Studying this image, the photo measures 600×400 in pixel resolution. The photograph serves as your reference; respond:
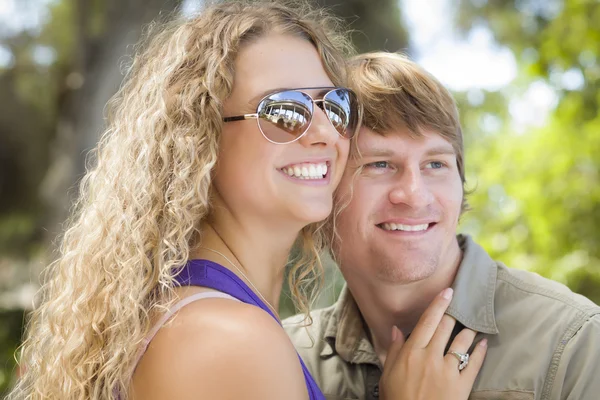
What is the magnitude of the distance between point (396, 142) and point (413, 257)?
42 centimetres

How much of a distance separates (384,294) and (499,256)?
16.1 feet

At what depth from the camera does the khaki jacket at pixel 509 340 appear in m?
2.24

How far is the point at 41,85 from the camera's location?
14227 millimetres

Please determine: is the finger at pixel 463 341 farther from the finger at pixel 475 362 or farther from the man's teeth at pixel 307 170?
the man's teeth at pixel 307 170

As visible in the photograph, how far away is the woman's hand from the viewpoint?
231 centimetres

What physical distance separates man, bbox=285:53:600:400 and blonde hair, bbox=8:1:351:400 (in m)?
0.39

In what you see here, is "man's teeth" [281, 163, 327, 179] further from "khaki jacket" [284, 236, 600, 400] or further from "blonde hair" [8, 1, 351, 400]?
"khaki jacket" [284, 236, 600, 400]

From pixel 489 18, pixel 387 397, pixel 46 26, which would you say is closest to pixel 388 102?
pixel 387 397

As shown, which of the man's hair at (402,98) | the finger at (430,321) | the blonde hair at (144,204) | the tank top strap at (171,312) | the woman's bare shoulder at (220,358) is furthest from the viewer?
the man's hair at (402,98)

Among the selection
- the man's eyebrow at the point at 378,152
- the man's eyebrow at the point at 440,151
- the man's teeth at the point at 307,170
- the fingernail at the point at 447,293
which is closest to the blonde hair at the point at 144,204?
the man's teeth at the point at 307,170

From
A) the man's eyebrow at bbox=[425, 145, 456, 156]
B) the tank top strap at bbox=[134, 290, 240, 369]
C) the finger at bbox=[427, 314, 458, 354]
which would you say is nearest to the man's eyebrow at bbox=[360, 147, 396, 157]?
the man's eyebrow at bbox=[425, 145, 456, 156]

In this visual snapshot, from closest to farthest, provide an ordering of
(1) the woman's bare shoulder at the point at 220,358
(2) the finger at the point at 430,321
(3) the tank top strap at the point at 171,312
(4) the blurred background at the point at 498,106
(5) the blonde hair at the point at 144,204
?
(1) the woman's bare shoulder at the point at 220,358
(3) the tank top strap at the point at 171,312
(5) the blonde hair at the point at 144,204
(2) the finger at the point at 430,321
(4) the blurred background at the point at 498,106

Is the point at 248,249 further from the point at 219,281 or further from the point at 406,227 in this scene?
the point at 406,227

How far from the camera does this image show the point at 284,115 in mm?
2094
